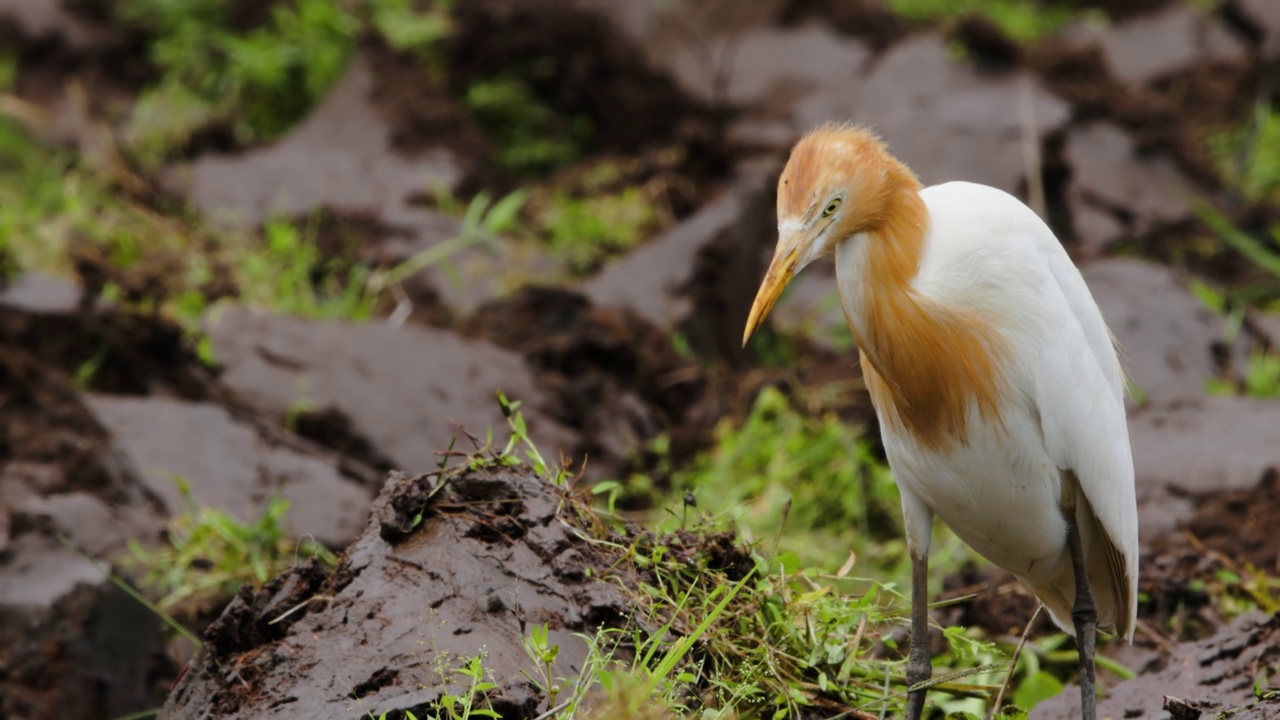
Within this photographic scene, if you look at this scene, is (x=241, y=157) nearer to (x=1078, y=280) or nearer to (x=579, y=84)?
(x=579, y=84)

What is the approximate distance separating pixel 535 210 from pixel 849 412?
2.77 meters

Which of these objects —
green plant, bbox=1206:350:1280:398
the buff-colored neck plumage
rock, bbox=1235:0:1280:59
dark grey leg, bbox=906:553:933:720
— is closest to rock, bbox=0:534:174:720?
dark grey leg, bbox=906:553:933:720

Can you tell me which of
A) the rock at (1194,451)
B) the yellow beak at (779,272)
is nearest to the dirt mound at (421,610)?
the yellow beak at (779,272)

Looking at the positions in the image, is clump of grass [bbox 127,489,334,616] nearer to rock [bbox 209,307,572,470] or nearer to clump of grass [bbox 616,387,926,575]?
rock [bbox 209,307,572,470]

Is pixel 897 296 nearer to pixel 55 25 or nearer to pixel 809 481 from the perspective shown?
pixel 809 481

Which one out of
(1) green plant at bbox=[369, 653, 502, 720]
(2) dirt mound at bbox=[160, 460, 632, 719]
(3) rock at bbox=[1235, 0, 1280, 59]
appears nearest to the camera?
(1) green plant at bbox=[369, 653, 502, 720]

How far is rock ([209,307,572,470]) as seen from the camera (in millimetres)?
5645

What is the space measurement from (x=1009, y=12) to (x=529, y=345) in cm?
532

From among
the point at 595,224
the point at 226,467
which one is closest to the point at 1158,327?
the point at 595,224

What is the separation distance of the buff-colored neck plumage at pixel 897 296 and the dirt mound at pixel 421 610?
2.54ft

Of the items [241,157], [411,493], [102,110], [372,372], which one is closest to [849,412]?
[372,372]

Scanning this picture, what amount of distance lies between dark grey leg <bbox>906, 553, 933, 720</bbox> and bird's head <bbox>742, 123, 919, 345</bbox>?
814 mm

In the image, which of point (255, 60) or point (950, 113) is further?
point (255, 60)

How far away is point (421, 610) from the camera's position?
2.89m
